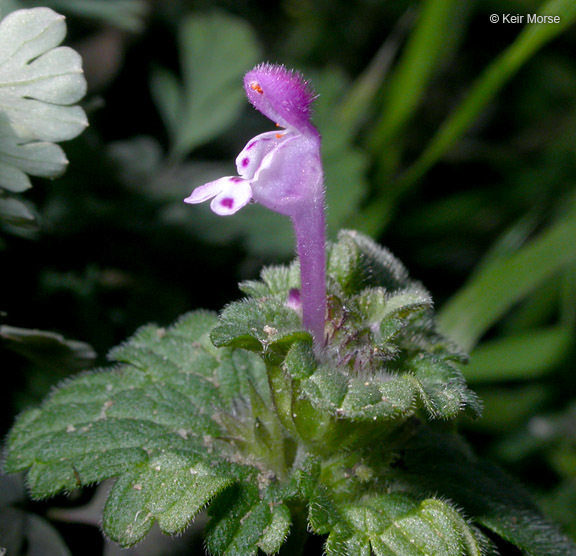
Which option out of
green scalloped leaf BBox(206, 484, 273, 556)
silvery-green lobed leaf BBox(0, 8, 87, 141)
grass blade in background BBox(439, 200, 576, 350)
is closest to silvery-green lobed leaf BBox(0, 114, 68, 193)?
silvery-green lobed leaf BBox(0, 8, 87, 141)

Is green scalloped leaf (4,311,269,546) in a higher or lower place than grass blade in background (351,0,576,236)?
lower

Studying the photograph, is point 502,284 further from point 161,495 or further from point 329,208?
point 161,495

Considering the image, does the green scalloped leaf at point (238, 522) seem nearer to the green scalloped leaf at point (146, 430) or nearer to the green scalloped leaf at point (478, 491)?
the green scalloped leaf at point (146, 430)

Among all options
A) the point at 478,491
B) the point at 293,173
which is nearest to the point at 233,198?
the point at 293,173

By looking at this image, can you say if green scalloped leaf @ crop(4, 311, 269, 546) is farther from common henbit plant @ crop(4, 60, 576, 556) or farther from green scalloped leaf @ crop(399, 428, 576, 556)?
green scalloped leaf @ crop(399, 428, 576, 556)

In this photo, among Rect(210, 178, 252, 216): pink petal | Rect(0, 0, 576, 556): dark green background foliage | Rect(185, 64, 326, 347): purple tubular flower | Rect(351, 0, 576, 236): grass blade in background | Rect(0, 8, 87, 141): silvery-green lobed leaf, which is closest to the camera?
Rect(210, 178, 252, 216): pink petal

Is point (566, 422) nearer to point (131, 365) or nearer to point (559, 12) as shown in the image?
point (559, 12)
